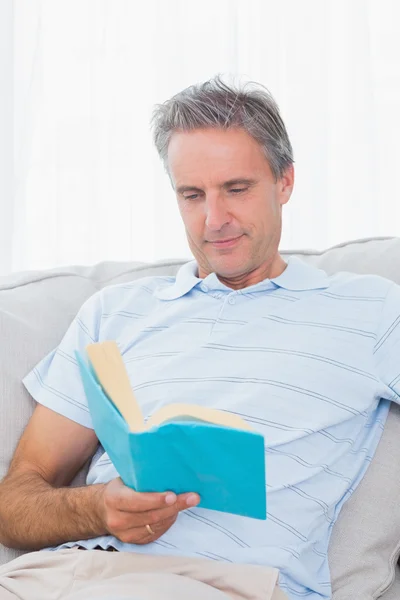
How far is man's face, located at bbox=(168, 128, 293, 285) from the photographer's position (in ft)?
5.18

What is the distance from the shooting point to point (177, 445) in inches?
37.6

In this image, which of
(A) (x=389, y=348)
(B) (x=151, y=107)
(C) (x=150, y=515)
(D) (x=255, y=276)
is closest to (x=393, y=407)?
(A) (x=389, y=348)

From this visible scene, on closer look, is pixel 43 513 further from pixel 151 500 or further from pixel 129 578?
pixel 151 500

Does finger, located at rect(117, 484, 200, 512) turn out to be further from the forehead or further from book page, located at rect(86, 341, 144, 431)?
the forehead

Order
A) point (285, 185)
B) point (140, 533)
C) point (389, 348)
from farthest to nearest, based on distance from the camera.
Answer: point (285, 185) → point (389, 348) → point (140, 533)

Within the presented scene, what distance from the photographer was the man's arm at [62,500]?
3.66 ft

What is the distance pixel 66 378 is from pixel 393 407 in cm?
58

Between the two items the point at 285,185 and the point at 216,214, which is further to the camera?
the point at 285,185

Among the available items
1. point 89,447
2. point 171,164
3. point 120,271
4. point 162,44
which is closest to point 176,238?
point 162,44

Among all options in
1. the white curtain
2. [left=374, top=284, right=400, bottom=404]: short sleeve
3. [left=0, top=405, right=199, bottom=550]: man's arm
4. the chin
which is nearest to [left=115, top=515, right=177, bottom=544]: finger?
[left=0, top=405, right=199, bottom=550]: man's arm

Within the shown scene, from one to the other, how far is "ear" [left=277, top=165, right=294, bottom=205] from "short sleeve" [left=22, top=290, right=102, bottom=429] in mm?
434

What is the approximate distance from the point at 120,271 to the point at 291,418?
2.01 feet

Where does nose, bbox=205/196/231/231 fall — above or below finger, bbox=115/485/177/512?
above

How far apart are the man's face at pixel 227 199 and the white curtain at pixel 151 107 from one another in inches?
36.9
